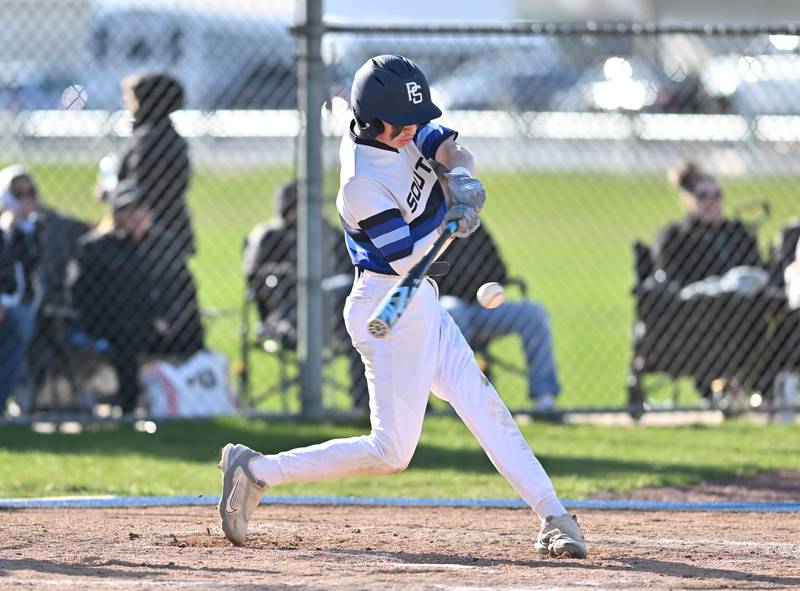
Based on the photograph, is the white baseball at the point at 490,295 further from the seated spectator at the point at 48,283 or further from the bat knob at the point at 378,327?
the seated spectator at the point at 48,283

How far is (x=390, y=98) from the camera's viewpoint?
5.61 meters

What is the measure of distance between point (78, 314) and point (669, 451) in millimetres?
3812

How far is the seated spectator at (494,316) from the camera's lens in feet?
33.3

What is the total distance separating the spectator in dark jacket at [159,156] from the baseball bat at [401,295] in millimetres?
4942

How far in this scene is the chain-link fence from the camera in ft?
32.4

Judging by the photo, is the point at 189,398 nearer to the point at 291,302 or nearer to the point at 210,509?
the point at 291,302

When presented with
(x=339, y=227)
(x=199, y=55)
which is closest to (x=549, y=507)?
(x=339, y=227)

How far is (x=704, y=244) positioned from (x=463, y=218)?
5225 millimetres

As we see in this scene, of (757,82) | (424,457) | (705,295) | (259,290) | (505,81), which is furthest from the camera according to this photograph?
(505,81)

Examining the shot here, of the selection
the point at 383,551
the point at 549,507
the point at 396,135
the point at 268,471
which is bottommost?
the point at 383,551

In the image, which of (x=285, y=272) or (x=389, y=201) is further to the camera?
(x=285, y=272)

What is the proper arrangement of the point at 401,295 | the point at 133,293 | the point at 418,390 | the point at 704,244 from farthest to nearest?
the point at 704,244 → the point at 133,293 → the point at 418,390 → the point at 401,295

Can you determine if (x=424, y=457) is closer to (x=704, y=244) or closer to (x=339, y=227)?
(x=339, y=227)

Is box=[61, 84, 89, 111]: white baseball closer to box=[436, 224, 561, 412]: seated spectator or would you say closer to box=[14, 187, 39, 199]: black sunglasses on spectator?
box=[14, 187, 39, 199]: black sunglasses on spectator
